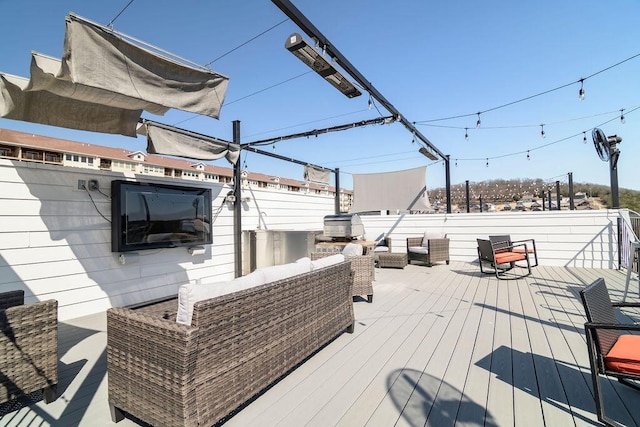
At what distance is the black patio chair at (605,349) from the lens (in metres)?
1.50

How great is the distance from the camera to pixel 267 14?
121 inches

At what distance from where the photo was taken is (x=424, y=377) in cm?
205

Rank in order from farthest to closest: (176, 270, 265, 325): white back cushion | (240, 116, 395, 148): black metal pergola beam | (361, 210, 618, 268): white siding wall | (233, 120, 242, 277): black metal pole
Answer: (361, 210, 618, 268): white siding wall < (233, 120, 242, 277): black metal pole < (240, 116, 395, 148): black metal pergola beam < (176, 270, 265, 325): white back cushion

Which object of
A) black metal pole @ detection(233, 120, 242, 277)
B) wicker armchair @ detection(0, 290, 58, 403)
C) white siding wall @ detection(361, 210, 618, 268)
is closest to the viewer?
wicker armchair @ detection(0, 290, 58, 403)

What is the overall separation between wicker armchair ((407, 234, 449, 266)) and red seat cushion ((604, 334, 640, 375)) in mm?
4789

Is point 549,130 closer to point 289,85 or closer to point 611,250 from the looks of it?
point 611,250

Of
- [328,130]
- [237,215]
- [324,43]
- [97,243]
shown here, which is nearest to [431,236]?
[328,130]

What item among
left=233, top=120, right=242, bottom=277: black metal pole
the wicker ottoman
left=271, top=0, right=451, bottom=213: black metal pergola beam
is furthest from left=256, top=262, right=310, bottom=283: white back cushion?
the wicker ottoman

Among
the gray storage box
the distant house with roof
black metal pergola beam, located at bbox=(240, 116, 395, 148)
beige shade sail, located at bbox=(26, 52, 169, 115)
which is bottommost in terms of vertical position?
the gray storage box

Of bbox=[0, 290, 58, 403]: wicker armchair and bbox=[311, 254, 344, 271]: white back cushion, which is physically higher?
bbox=[311, 254, 344, 271]: white back cushion

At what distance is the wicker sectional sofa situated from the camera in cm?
142

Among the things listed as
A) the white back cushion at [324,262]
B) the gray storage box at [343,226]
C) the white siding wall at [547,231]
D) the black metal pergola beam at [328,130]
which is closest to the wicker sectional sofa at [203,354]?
the white back cushion at [324,262]

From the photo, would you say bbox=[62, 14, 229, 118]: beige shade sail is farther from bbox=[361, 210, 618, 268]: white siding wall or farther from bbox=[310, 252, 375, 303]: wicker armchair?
bbox=[361, 210, 618, 268]: white siding wall

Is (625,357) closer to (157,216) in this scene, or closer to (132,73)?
(132,73)
